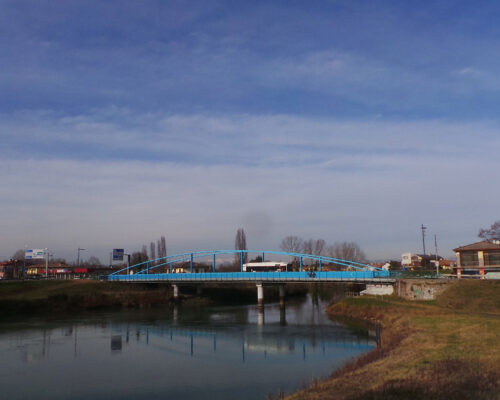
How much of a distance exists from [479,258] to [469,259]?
1207mm

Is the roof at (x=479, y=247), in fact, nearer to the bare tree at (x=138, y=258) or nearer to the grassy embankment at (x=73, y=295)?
the grassy embankment at (x=73, y=295)

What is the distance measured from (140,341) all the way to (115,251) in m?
56.6

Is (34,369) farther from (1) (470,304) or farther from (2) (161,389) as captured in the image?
(1) (470,304)

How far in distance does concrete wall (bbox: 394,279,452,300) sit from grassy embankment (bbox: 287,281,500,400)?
3792 mm

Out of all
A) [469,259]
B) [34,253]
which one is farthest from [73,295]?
[469,259]

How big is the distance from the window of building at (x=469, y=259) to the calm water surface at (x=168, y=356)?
21.3 m

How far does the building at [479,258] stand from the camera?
5306 centimetres

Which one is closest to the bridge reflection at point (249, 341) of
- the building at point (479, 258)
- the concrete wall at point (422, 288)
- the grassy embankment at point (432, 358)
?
the grassy embankment at point (432, 358)

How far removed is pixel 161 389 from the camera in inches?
837

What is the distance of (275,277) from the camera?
6150cm

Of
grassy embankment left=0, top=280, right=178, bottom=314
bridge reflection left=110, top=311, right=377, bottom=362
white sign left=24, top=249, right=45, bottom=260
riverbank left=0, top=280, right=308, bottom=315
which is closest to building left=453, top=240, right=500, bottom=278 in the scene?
bridge reflection left=110, top=311, right=377, bottom=362

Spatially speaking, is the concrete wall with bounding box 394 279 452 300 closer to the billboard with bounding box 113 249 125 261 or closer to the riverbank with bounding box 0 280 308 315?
the riverbank with bounding box 0 280 308 315

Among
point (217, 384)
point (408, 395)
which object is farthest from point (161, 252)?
point (408, 395)

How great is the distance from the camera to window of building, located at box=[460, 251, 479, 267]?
5445 centimetres
